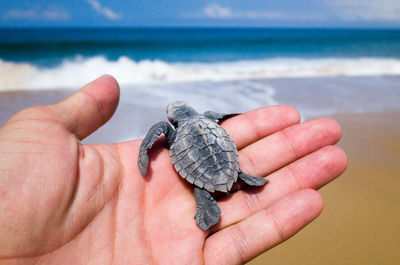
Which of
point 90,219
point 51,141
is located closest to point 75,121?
point 51,141

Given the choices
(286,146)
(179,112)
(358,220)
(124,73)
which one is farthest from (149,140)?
(124,73)

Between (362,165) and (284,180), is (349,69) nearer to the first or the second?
(362,165)

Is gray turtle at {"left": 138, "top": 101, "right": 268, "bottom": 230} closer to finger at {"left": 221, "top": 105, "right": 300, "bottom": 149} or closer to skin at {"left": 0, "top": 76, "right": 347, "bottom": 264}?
skin at {"left": 0, "top": 76, "right": 347, "bottom": 264}

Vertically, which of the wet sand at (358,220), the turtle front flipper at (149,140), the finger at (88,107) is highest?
the finger at (88,107)

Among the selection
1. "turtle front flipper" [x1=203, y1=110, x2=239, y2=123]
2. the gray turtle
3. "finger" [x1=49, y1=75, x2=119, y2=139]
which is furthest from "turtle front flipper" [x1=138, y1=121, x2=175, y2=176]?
"turtle front flipper" [x1=203, y1=110, x2=239, y2=123]

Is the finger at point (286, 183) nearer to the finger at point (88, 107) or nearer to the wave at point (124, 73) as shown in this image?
the finger at point (88, 107)

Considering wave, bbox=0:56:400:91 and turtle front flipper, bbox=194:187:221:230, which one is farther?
wave, bbox=0:56:400:91

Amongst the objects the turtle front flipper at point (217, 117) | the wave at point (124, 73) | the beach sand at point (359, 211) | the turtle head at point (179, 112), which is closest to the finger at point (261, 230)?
the beach sand at point (359, 211)
